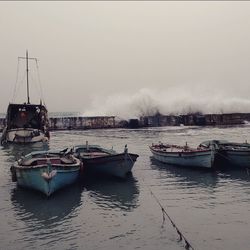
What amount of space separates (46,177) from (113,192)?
296 cm

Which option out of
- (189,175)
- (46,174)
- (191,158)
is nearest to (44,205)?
(46,174)

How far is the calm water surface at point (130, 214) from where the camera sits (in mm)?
10328

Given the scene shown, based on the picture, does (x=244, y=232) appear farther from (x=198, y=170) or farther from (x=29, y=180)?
(x=198, y=170)

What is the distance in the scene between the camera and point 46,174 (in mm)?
15094

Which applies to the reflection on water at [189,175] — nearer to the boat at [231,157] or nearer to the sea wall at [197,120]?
the boat at [231,157]

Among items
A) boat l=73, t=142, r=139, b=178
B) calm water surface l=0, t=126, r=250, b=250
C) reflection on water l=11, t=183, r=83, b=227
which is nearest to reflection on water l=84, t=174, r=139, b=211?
calm water surface l=0, t=126, r=250, b=250

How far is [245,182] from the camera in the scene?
17.9 meters

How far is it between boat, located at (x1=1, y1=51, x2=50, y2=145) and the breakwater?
56.1 feet

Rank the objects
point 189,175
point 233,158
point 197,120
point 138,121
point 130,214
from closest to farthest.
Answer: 1. point 130,214
2. point 189,175
3. point 233,158
4. point 138,121
5. point 197,120

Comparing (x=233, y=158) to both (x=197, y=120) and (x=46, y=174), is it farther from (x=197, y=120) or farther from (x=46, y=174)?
(x=197, y=120)

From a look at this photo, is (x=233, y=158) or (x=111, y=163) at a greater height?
(x=111, y=163)

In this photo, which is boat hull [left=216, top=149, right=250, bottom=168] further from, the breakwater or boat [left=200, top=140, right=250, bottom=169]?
the breakwater

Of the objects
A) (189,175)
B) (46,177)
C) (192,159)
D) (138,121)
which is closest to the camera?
(46,177)

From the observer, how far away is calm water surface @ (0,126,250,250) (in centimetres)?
1033
